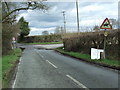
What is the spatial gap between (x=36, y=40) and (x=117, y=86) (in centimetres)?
6849

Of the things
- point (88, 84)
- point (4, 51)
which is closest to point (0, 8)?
point (4, 51)

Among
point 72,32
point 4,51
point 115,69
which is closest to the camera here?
point 115,69

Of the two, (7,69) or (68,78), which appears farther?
(7,69)

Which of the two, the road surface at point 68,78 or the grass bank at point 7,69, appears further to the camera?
the grass bank at point 7,69

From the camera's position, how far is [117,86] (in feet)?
20.4

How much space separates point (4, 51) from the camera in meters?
21.8

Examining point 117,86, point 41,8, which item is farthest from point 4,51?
point 117,86

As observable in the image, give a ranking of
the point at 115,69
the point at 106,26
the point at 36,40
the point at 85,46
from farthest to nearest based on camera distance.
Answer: the point at 36,40 < the point at 85,46 < the point at 106,26 < the point at 115,69

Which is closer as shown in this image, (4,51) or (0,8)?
(0,8)

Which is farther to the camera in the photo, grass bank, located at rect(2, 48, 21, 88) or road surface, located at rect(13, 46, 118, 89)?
grass bank, located at rect(2, 48, 21, 88)

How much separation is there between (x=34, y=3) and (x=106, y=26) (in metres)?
6.20

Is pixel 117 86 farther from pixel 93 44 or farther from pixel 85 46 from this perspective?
pixel 85 46

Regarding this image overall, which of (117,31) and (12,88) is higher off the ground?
(117,31)

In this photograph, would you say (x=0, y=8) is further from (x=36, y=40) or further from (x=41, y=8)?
(x=36, y=40)
